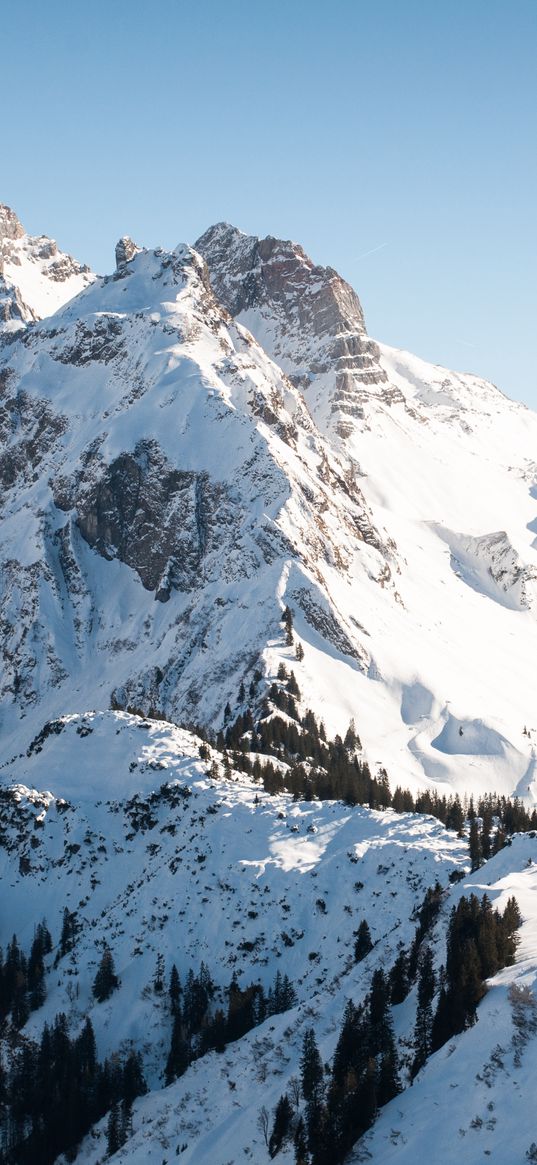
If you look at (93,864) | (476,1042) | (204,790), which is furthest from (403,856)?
(476,1042)

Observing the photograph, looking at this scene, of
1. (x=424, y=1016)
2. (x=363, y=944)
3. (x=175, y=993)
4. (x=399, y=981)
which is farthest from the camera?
(x=175, y=993)

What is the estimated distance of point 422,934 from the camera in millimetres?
94812

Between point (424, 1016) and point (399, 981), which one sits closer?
point (424, 1016)

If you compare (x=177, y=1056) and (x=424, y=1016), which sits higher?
(x=424, y=1016)

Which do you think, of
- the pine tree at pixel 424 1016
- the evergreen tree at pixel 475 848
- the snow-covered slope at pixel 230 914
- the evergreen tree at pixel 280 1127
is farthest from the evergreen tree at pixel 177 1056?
the evergreen tree at pixel 475 848

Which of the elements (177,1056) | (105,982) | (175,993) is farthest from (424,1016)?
(105,982)

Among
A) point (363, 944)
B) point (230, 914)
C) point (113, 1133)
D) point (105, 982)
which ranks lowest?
point (113, 1133)

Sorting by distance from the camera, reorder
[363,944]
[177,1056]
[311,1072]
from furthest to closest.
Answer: [363,944] < [177,1056] < [311,1072]

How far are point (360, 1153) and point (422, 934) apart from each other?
2794 cm

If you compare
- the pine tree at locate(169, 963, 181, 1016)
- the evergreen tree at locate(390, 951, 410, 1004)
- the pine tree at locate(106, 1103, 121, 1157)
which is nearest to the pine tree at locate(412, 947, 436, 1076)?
the evergreen tree at locate(390, 951, 410, 1004)

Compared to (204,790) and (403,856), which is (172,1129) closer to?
(403,856)

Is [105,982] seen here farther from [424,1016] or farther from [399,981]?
[424,1016]

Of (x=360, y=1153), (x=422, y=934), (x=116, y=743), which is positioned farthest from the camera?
(x=116, y=743)

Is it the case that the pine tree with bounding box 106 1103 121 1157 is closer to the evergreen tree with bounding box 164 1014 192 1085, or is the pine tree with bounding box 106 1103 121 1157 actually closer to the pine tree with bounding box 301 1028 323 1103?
the evergreen tree with bounding box 164 1014 192 1085
